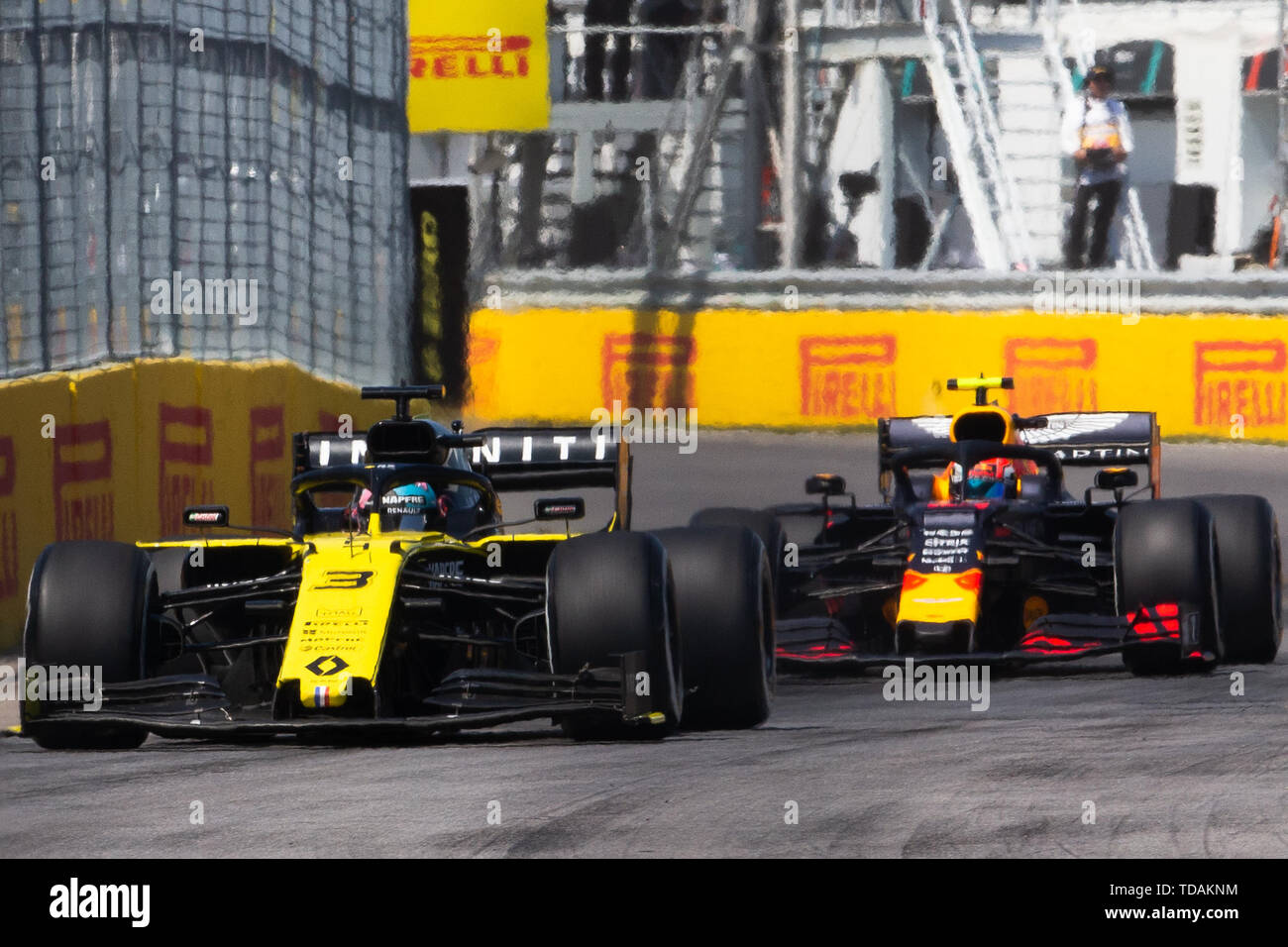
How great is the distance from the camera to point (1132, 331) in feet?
67.2

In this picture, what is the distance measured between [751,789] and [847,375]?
12774mm

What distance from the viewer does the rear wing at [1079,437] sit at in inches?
545

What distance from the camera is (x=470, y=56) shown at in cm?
2494

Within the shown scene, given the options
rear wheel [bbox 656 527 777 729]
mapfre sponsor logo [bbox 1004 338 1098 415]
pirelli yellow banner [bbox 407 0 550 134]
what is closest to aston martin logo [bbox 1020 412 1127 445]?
rear wheel [bbox 656 527 777 729]

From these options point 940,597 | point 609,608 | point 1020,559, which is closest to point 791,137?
point 1020,559

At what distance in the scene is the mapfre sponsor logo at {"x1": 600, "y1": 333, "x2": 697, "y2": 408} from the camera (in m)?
22.0

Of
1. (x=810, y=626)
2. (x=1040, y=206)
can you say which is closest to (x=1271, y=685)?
(x=810, y=626)

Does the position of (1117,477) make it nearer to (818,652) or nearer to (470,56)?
(818,652)

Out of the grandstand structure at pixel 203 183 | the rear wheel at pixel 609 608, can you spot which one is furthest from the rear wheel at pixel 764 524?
the rear wheel at pixel 609 608

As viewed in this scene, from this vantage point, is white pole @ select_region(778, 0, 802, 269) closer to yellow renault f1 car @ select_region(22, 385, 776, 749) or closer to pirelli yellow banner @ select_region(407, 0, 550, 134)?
pirelli yellow banner @ select_region(407, 0, 550, 134)

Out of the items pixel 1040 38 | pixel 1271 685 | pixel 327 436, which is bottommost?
pixel 1271 685

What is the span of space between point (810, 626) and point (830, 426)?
29.5 feet

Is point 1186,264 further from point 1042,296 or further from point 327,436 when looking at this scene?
point 327,436

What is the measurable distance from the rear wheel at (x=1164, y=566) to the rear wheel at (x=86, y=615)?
4.51m
